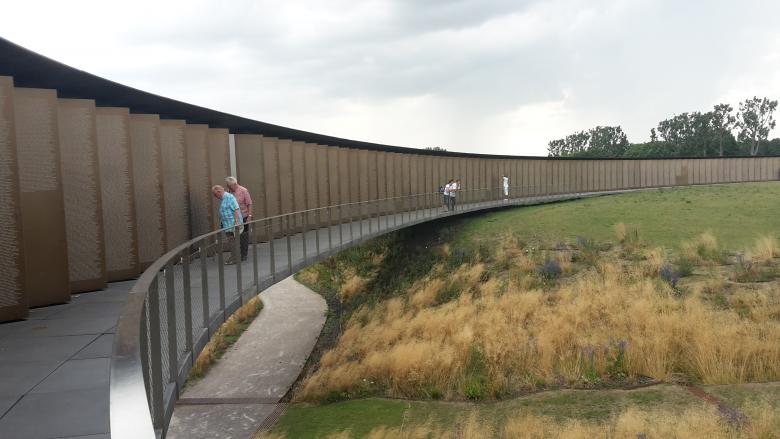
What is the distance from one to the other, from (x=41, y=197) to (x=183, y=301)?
336 cm

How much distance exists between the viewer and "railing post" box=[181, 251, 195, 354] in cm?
528

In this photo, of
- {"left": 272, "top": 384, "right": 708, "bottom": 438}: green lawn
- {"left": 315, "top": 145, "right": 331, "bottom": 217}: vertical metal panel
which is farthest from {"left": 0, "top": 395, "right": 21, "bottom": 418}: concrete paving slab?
{"left": 315, "top": 145, "right": 331, "bottom": 217}: vertical metal panel

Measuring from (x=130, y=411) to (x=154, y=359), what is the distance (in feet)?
7.15

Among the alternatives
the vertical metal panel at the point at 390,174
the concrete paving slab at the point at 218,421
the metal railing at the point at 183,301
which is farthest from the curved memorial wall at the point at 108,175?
the vertical metal panel at the point at 390,174

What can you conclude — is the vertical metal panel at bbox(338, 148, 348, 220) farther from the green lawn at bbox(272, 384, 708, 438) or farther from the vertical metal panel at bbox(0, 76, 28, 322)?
the vertical metal panel at bbox(0, 76, 28, 322)

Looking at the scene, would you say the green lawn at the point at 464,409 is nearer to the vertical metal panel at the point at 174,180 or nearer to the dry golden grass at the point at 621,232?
the vertical metal panel at the point at 174,180

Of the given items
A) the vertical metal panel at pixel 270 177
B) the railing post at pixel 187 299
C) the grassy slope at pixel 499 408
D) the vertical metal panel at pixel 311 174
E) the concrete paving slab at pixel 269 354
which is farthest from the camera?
the vertical metal panel at pixel 311 174

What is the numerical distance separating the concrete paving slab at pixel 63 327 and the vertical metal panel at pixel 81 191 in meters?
2.21

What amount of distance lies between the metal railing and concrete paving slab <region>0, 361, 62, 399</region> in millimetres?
852

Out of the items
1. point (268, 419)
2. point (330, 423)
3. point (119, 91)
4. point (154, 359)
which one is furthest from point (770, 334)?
point (119, 91)

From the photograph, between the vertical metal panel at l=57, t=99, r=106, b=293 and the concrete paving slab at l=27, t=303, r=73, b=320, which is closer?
the concrete paving slab at l=27, t=303, r=73, b=320

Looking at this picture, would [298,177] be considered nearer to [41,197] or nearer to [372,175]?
[372,175]

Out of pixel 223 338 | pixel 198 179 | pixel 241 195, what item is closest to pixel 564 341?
pixel 241 195

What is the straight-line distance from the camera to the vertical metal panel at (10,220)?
625cm
